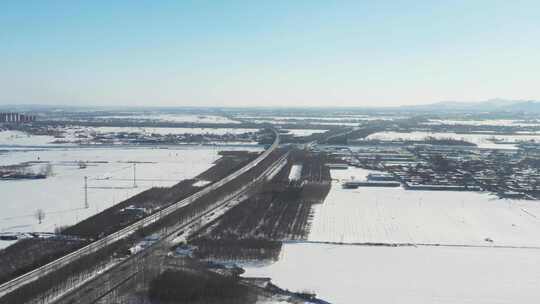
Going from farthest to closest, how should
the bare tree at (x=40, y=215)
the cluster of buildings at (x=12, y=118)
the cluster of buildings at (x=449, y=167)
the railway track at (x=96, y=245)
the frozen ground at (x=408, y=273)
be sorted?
the cluster of buildings at (x=12, y=118)
the cluster of buildings at (x=449, y=167)
the bare tree at (x=40, y=215)
the railway track at (x=96, y=245)
the frozen ground at (x=408, y=273)

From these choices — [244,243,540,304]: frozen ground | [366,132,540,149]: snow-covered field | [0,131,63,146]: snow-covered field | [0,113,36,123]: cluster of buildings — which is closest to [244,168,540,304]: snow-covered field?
[244,243,540,304]: frozen ground

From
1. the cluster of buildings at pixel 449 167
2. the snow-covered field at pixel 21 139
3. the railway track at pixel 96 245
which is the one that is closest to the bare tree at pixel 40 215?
the railway track at pixel 96 245

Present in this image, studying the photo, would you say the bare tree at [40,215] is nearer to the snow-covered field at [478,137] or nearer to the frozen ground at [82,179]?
the frozen ground at [82,179]

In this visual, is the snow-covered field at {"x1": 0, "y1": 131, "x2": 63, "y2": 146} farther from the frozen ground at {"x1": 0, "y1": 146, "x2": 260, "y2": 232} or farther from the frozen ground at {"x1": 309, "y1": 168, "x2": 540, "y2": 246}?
the frozen ground at {"x1": 309, "y1": 168, "x2": 540, "y2": 246}

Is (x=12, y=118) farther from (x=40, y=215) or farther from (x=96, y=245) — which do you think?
(x=96, y=245)

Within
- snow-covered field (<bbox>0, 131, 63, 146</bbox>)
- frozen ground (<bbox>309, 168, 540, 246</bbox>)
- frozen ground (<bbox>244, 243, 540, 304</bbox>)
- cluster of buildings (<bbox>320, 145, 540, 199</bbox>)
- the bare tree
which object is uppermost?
snow-covered field (<bbox>0, 131, 63, 146</bbox>)
